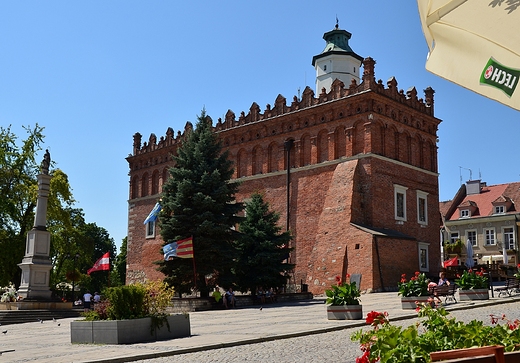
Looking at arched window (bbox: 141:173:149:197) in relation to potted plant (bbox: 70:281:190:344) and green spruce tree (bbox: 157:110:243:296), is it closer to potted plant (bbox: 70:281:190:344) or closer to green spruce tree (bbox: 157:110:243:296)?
green spruce tree (bbox: 157:110:243:296)

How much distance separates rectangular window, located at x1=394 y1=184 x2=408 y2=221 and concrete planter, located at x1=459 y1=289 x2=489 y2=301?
39.9 ft

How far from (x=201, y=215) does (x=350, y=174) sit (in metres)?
8.96

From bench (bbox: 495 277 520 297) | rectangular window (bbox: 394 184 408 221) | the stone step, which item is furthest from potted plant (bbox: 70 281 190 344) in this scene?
rectangular window (bbox: 394 184 408 221)

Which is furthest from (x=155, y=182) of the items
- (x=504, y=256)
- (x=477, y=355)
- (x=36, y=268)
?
(x=477, y=355)

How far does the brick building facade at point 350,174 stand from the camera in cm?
3064

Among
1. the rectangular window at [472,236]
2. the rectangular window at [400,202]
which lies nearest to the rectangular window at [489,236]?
the rectangular window at [472,236]

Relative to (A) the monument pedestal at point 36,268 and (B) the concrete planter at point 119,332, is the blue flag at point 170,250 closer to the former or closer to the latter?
(A) the monument pedestal at point 36,268

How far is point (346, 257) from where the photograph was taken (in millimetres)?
30250

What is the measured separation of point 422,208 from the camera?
3528 cm

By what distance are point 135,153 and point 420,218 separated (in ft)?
74.0

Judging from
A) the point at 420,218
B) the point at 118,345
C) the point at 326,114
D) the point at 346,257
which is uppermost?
the point at 326,114

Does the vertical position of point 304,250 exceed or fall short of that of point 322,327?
it exceeds it

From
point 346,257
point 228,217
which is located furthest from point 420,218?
point 228,217

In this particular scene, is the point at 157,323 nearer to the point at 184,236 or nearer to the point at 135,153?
the point at 184,236
